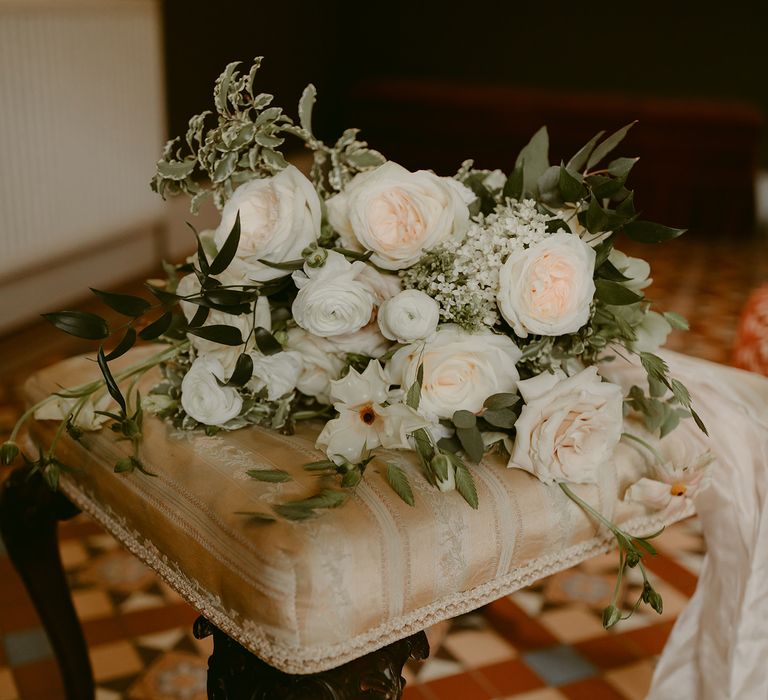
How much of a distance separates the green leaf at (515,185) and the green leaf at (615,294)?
0.56 feet

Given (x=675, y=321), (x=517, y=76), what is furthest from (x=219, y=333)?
(x=517, y=76)

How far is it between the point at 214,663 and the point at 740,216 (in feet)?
18.9

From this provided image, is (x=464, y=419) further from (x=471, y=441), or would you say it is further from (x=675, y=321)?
(x=675, y=321)

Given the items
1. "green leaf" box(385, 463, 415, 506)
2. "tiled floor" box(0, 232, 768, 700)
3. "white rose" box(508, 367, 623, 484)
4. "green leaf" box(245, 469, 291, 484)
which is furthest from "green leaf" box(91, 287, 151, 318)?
"tiled floor" box(0, 232, 768, 700)

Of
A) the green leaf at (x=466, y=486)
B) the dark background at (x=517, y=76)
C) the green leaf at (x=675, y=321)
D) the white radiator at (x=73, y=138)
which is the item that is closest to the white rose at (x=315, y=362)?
the green leaf at (x=466, y=486)

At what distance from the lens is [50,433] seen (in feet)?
4.34

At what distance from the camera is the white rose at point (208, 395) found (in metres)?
1.12

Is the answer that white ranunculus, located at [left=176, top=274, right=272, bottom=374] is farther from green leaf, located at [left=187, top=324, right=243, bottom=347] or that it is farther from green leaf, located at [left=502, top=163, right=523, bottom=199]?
green leaf, located at [left=502, top=163, right=523, bottom=199]

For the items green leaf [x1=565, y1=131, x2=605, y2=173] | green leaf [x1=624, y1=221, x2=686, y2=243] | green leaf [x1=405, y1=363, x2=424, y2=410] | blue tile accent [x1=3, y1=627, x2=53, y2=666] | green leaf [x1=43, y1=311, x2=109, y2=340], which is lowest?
blue tile accent [x1=3, y1=627, x2=53, y2=666]

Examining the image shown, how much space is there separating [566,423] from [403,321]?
0.23 m

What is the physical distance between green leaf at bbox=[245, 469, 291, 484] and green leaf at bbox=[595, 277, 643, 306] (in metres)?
0.45

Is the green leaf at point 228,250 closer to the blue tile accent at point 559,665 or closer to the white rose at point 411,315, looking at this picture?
the white rose at point 411,315

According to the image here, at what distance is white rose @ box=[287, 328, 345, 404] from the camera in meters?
1.15

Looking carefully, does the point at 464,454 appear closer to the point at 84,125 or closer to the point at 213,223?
the point at 84,125
